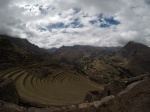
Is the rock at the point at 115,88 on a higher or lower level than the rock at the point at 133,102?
lower

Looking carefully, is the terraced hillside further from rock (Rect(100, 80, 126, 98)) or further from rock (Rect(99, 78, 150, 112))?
rock (Rect(99, 78, 150, 112))

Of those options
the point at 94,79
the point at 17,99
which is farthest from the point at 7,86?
the point at 94,79

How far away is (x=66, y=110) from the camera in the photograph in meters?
7.23

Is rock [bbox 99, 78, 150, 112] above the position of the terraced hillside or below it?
above

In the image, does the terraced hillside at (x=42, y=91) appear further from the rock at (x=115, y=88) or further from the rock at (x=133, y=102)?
the rock at (x=133, y=102)

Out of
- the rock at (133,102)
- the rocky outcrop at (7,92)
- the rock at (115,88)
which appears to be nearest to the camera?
the rock at (133,102)

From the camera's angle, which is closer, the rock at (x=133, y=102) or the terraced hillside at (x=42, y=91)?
the rock at (x=133, y=102)

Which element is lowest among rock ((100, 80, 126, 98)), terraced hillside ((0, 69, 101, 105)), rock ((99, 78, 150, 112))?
terraced hillside ((0, 69, 101, 105))

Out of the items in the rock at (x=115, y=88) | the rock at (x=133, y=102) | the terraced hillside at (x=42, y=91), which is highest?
the rock at (x=133, y=102)

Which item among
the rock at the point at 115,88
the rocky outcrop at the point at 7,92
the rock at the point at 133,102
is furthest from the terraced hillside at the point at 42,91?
the rock at the point at 133,102

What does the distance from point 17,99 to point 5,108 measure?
5.69 meters

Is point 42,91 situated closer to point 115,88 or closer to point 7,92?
point 7,92

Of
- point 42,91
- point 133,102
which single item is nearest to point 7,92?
point 133,102

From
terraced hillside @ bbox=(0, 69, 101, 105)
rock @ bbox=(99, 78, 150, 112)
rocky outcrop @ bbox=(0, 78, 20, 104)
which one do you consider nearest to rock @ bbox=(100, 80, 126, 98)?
rock @ bbox=(99, 78, 150, 112)
